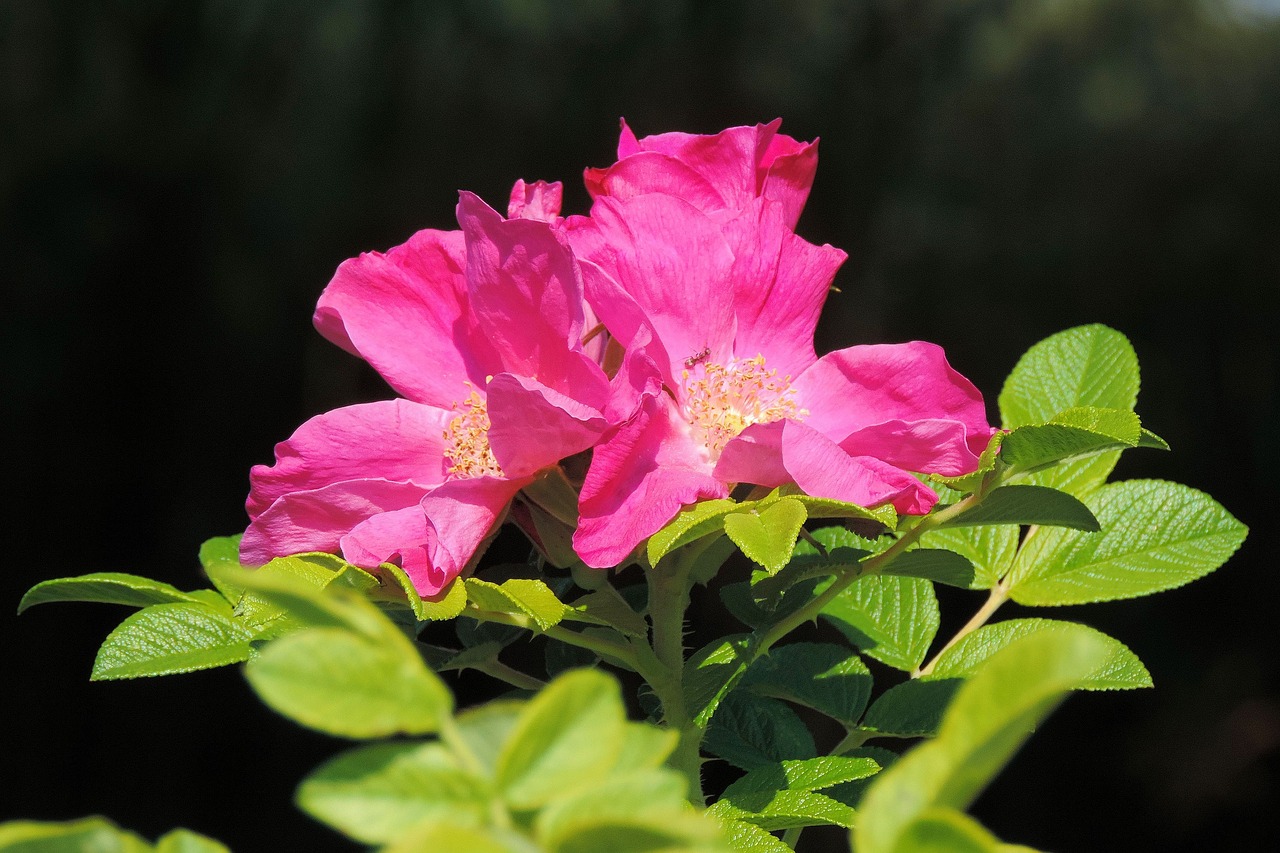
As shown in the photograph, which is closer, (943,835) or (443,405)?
(943,835)

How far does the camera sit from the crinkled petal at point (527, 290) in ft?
1.37

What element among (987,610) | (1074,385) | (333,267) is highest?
(1074,385)

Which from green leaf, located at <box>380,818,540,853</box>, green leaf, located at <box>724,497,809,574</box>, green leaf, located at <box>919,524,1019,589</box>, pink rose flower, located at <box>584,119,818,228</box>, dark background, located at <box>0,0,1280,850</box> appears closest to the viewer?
green leaf, located at <box>380,818,540,853</box>

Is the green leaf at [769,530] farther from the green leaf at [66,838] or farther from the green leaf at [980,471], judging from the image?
the green leaf at [66,838]

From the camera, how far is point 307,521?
428mm

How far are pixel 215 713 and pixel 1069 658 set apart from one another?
2554mm

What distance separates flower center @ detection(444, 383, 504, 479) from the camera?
0.46 meters

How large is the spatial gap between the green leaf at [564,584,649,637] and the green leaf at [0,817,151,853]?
0.78 ft

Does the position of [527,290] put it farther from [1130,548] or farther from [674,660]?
[1130,548]

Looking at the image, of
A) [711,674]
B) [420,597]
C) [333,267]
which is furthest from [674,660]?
[333,267]

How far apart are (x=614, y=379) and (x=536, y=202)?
0.10 meters

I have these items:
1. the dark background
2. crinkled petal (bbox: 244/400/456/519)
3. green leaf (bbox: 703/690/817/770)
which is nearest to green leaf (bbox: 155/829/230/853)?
crinkled petal (bbox: 244/400/456/519)

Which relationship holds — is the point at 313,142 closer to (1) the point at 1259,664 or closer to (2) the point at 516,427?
(2) the point at 516,427

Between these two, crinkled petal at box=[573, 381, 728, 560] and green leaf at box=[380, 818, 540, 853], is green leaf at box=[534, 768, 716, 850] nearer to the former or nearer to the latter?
green leaf at box=[380, 818, 540, 853]
